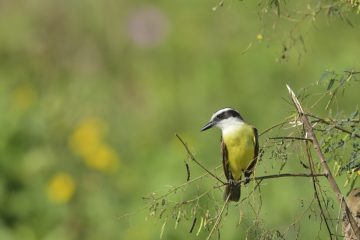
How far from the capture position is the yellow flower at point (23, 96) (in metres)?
7.39

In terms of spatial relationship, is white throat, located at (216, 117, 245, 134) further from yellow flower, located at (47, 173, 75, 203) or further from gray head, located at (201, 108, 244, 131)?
yellow flower, located at (47, 173, 75, 203)

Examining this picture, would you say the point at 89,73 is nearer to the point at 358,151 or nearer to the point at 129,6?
the point at 129,6

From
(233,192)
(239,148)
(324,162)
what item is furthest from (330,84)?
(239,148)

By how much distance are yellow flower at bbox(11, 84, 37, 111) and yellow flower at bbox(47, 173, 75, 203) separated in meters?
0.55

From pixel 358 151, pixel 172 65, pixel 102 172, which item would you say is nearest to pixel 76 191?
pixel 102 172

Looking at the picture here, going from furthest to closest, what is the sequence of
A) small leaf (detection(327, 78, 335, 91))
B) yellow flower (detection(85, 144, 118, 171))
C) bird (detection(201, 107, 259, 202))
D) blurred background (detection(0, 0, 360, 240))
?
1. yellow flower (detection(85, 144, 118, 171))
2. blurred background (detection(0, 0, 360, 240))
3. bird (detection(201, 107, 259, 202))
4. small leaf (detection(327, 78, 335, 91))

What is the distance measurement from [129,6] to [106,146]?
5.35 ft

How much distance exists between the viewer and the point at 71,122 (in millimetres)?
7914

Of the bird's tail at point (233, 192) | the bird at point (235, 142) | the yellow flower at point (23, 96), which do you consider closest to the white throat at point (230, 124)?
the bird at point (235, 142)

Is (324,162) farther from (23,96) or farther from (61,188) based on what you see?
(23,96)

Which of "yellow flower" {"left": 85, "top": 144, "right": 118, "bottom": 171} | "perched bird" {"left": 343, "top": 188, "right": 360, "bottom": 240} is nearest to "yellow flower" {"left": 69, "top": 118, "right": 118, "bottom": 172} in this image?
"yellow flower" {"left": 85, "top": 144, "right": 118, "bottom": 171}

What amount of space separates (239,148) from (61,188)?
3059 mm

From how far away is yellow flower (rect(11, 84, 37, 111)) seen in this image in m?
7.39

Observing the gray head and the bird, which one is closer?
the bird
